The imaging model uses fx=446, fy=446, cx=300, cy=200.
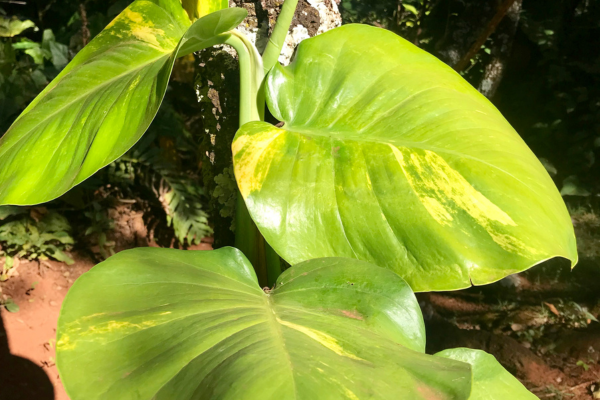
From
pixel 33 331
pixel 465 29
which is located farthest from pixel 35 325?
pixel 465 29

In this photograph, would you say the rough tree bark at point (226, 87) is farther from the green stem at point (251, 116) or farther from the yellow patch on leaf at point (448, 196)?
the yellow patch on leaf at point (448, 196)

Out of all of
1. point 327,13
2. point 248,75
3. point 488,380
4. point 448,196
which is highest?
point 327,13

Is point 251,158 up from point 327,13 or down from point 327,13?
down

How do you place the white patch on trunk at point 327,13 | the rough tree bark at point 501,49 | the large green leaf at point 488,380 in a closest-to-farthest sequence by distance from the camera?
the large green leaf at point 488,380 → the white patch on trunk at point 327,13 → the rough tree bark at point 501,49

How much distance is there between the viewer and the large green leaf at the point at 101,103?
2.04 ft

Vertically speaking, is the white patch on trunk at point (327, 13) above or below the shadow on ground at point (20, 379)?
above

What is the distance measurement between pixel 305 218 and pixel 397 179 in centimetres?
15

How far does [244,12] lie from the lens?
0.66m

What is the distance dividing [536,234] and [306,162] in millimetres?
317

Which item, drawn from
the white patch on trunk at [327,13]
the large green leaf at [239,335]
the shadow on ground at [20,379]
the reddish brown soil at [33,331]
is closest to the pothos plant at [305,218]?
the large green leaf at [239,335]

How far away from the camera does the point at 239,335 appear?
1.61 feet

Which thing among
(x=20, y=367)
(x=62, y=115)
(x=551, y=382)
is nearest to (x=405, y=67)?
(x=62, y=115)

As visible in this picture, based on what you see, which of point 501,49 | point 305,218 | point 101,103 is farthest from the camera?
point 501,49

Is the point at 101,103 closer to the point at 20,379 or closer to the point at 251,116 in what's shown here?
the point at 251,116
